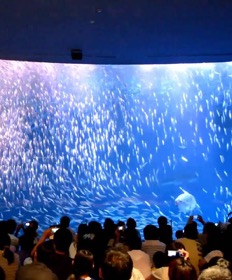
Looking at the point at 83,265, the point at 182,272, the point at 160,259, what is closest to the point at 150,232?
the point at 160,259

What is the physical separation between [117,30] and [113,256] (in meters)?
5.28

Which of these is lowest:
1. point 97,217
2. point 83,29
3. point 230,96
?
point 97,217

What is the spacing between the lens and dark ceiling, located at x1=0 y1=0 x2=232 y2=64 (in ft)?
19.0

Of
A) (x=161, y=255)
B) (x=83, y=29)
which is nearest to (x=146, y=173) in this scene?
(x=83, y=29)

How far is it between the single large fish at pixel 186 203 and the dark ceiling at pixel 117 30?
4.72 metres

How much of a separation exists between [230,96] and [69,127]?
4281mm

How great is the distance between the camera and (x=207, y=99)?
528 inches

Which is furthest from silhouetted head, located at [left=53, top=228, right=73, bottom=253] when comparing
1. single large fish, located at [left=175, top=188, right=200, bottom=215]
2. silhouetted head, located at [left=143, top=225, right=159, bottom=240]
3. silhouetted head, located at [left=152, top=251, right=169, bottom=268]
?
single large fish, located at [left=175, top=188, right=200, bottom=215]

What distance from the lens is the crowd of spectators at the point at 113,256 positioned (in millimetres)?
1902

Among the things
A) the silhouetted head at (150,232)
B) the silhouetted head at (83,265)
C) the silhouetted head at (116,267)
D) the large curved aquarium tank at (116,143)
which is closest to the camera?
Result: the silhouetted head at (116,267)

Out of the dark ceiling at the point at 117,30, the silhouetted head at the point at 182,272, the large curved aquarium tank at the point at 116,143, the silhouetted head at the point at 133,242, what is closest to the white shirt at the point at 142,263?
the silhouetted head at the point at 133,242

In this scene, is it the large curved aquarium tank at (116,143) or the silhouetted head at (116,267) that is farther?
the large curved aquarium tank at (116,143)

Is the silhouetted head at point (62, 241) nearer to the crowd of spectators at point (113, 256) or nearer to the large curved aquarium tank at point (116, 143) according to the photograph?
the crowd of spectators at point (113, 256)

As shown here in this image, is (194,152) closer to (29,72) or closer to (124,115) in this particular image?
(124,115)
